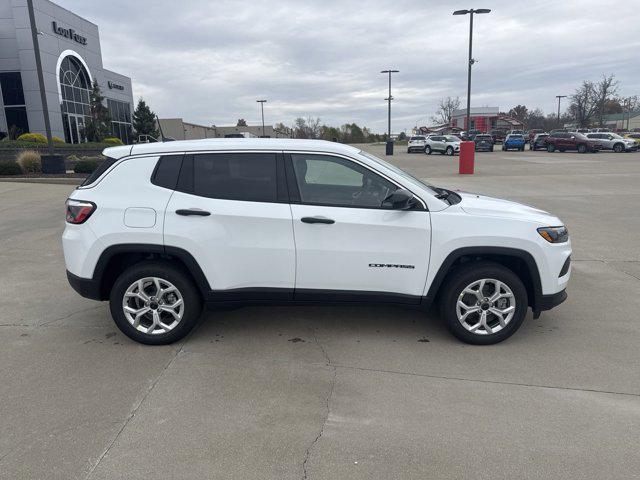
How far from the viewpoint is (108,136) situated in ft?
130

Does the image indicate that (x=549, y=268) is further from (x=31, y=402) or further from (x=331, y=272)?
(x=31, y=402)

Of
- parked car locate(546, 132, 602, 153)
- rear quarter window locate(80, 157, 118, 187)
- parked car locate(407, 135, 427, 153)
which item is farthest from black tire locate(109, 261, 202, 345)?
parked car locate(407, 135, 427, 153)

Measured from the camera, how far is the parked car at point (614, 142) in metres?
Result: 36.3

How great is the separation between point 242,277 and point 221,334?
2.34 feet

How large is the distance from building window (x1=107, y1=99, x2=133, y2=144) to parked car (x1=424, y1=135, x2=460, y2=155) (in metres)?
28.9

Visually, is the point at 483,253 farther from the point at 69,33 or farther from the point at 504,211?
the point at 69,33

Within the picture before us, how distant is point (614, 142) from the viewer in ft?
119

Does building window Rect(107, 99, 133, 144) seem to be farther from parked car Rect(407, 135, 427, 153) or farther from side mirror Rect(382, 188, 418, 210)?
side mirror Rect(382, 188, 418, 210)

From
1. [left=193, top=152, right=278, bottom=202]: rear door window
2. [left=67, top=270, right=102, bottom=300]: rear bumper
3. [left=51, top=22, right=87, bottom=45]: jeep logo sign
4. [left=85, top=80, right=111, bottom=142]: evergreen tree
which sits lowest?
[left=67, top=270, right=102, bottom=300]: rear bumper

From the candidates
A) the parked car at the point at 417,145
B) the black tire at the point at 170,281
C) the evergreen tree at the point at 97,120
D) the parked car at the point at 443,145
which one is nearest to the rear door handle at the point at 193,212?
the black tire at the point at 170,281

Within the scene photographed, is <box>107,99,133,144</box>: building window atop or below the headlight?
atop

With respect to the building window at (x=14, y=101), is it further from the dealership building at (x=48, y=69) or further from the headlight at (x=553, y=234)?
the headlight at (x=553, y=234)

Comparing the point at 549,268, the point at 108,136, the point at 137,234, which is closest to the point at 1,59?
the point at 108,136

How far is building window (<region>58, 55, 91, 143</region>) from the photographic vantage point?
119 feet
